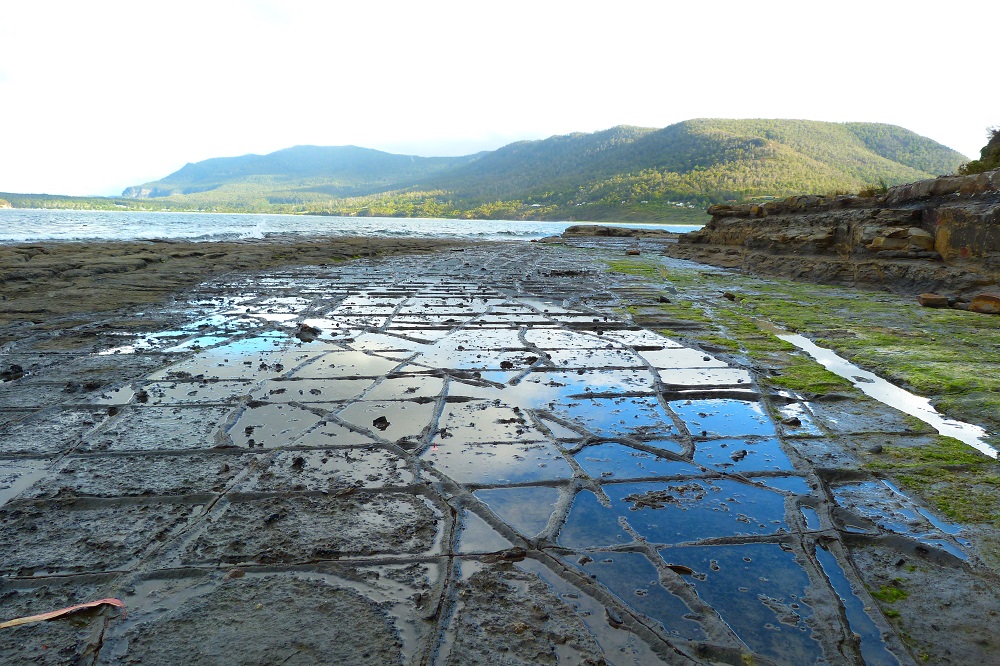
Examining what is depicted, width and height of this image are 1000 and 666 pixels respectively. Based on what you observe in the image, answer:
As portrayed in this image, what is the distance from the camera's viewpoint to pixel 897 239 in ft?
37.4

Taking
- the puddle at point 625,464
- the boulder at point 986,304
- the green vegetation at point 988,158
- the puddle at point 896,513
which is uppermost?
the green vegetation at point 988,158

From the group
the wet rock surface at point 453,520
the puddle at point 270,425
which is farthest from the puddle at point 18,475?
the puddle at point 270,425

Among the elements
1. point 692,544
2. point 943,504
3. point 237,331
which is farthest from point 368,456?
point 237,331

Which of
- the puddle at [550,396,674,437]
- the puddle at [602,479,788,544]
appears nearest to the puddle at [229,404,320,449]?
the puddle at [550,396,674,437]

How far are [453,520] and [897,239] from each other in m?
12.5

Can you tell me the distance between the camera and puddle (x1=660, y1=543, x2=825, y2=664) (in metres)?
1.86

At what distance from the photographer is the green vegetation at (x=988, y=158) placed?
12655 mm

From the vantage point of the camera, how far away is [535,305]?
9.58 meters

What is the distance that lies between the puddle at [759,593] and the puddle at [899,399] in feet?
7.00

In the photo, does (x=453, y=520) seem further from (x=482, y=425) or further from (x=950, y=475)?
(x=950, y=475)

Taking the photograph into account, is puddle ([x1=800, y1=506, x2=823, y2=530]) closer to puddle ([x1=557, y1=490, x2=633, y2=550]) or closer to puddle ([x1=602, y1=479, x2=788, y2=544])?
puddle ([x1=602, y1=479, x2=788, y2=544])

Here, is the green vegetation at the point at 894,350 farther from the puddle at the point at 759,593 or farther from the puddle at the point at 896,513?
the puddle at the point at 759,593

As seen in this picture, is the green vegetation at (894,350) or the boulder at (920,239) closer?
the green vegetation at (894,350)

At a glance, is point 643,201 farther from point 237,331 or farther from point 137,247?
point 237,331
